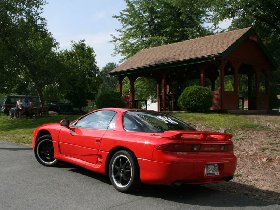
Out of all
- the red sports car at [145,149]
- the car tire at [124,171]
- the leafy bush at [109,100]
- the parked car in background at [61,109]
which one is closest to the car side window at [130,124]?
the red sports car at [145,149]

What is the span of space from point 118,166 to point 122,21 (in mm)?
39990

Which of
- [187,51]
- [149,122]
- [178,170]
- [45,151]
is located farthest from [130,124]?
[187,51]

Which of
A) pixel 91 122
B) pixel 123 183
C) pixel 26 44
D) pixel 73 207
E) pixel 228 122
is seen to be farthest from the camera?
pixel 26 44

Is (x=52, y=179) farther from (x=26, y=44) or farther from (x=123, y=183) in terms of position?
(x=26, y=44)

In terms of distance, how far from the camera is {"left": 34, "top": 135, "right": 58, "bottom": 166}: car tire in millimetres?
8680

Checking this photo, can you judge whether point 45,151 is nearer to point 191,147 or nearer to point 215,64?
point 191,147

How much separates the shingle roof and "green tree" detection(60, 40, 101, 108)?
32.1ft

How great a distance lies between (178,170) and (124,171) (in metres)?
1.03

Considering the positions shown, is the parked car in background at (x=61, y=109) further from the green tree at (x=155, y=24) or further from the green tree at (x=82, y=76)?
the green tree at (x=155, y=24)

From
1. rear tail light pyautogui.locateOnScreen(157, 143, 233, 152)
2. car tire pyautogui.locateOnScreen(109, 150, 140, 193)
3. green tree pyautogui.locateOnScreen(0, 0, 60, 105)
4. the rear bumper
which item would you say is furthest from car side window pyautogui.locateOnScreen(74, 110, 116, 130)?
green tree pyautogui.locateOnScreen(0, 0, 60, 105)

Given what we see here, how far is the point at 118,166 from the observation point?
6672mm

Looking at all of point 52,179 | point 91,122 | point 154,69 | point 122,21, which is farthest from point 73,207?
point 122,21

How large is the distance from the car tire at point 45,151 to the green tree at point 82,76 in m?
27.1

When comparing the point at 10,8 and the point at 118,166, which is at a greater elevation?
the point at 10,8
